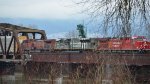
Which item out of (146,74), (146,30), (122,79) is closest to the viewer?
(146,30)

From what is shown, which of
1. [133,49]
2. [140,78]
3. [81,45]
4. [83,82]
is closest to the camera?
[83,82]

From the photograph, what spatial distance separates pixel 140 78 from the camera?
41.6 m

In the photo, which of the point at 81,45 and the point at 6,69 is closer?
the point at 81,45

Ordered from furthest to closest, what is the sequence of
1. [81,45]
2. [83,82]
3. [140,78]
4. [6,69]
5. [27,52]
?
1. [6,69]
2. [27,52]
3. [81,45]
4. [140,78]
5. [83,82]

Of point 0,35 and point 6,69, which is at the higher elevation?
point 0,35

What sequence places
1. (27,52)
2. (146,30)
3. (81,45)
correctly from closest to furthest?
(146,30)
(81,45)
(27,52)

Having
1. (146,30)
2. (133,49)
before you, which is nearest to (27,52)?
(133,49)

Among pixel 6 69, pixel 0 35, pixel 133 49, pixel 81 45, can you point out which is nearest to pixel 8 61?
pixel 6 69

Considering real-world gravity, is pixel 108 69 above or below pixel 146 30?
below

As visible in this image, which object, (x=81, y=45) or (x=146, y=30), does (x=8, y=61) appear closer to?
(x=81, y=45)

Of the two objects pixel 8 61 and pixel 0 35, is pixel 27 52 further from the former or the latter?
pixel 0 35

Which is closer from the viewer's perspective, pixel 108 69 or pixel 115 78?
pixel 115 78

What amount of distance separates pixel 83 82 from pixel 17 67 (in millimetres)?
47644

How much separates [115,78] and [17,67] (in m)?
49.8
